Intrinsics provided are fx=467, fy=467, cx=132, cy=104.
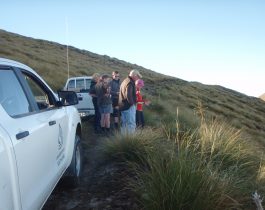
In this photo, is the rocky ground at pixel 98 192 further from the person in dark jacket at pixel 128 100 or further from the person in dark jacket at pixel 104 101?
the person in dark jacket at pixel 104 101

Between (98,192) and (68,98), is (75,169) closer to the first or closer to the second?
(98,192)

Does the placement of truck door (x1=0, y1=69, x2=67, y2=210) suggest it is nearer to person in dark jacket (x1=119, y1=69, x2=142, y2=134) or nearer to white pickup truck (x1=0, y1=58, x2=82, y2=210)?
white pickup truck (x1=0, y1=58, x2=82, y2=210)

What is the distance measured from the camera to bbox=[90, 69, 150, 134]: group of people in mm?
10164

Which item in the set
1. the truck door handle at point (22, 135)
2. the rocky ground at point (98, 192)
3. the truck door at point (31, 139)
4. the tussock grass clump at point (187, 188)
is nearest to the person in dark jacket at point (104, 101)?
the rocky ground at point (98, 192)

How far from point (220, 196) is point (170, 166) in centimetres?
64

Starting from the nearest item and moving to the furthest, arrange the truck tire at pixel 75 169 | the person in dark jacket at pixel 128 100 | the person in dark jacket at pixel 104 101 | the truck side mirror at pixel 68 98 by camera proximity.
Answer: the truck side mirror at pixel 68 98
the truck tire at pixel 75 169
the person in dark jacket at pixel 128 100
the person in dark jacket at pixel 104 101

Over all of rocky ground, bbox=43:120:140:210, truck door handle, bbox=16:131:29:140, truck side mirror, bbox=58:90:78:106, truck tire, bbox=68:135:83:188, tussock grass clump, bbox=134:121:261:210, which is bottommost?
rocky ground, bbox=43:120:140:210

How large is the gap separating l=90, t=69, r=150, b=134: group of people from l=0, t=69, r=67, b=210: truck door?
509cm

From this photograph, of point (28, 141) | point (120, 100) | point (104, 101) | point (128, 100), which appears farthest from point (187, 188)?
point (104, 101)

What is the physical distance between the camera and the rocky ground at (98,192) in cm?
565

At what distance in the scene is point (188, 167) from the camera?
4.95 metres

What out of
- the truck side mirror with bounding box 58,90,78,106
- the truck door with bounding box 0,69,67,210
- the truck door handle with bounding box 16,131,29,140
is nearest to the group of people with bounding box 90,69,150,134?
the truck side mirror with bounding box 58,90,78,106

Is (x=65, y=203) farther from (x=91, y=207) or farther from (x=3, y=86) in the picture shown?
(x=3, y=86)

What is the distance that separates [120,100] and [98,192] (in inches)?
168
